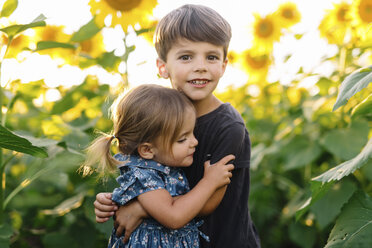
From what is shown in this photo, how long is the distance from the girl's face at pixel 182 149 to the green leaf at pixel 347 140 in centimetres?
120

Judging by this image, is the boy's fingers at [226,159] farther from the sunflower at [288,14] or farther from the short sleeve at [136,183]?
the sunflower at [288,14]

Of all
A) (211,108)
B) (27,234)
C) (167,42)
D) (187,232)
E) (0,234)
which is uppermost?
(167,42)

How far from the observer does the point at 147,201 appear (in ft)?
6.12

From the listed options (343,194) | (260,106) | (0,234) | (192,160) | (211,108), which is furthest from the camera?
(260,106)

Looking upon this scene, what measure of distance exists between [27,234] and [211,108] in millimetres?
1747

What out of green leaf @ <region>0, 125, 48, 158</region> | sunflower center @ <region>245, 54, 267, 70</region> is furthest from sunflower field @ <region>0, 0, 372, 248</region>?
sunflower center @ <region>245, 54, 267, 70</region>

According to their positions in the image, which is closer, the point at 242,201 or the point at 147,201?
the point at 147,201

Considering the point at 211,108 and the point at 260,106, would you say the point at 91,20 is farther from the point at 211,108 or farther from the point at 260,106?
the point at 260,106

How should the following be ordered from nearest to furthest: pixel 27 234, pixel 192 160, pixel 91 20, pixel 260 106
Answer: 1. pixel 192 160
2. pixel 91 20
3. pixel 27 234
4. pixel 260 106

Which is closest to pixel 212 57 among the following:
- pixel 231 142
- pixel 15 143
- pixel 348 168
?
pixel 231 142

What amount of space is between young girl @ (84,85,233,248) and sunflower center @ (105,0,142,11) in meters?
1.15

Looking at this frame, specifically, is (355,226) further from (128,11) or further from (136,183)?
(128,11)

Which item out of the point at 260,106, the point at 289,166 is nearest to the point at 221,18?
the point at 289,166

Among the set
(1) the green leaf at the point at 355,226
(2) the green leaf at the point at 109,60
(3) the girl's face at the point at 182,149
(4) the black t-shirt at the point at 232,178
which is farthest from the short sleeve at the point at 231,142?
(2) the green leaf at the point at 109,60
